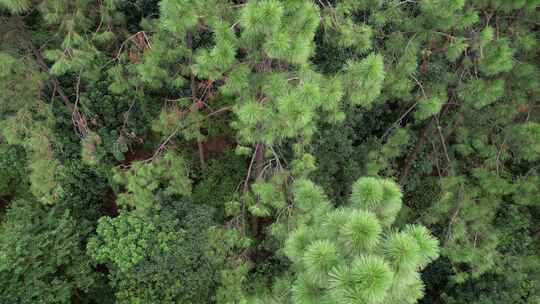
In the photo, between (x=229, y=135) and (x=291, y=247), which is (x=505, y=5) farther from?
(x=229, y=135)

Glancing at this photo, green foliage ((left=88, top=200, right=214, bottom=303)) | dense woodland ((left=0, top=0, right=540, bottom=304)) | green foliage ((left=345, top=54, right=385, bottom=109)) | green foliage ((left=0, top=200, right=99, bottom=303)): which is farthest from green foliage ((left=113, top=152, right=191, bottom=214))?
green foliage ((left=345, top=54, right=385, bottom=109))

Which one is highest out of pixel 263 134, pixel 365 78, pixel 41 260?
pixel 365 78

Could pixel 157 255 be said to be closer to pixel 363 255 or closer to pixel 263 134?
pixel 263 134

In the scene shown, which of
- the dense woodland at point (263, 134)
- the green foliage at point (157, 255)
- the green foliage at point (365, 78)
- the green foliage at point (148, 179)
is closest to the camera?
the green foliage at point (365, 78)

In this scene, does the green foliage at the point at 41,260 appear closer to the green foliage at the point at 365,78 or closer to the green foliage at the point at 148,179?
the green foliage at the point at 148,179

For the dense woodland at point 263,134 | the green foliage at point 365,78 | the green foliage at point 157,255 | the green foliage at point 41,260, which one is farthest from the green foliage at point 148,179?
the green foliage at point 365,78

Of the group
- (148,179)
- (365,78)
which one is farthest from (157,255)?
(365,78)

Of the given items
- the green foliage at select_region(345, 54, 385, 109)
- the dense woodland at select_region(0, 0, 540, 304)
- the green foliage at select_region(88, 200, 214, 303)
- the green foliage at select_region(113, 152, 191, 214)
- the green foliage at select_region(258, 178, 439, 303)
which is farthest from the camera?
the green foliage at select_region(88, 200, 214, 303)

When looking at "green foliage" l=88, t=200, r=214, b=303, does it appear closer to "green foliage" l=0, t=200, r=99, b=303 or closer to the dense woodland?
the dense woodland
